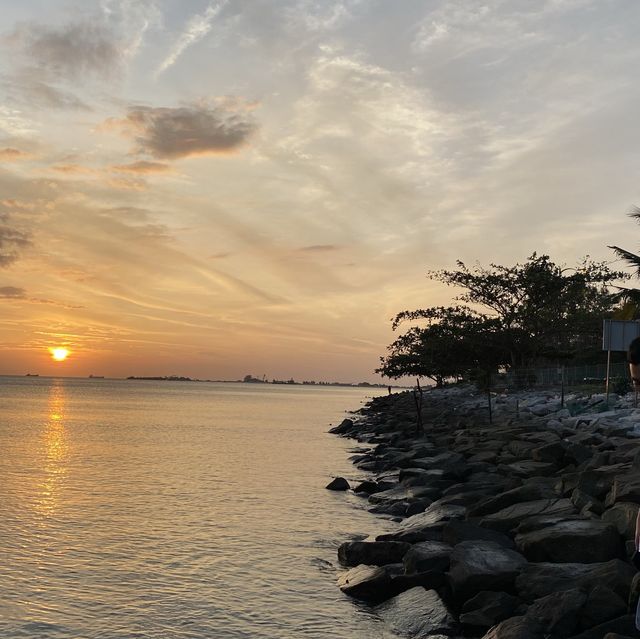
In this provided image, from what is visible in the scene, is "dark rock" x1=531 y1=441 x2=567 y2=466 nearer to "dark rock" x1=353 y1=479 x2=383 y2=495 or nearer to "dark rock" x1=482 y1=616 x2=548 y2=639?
"dark rock" x1=353 y1=479 x2=383 y2=495

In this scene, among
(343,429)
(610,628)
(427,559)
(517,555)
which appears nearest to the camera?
(610,628)

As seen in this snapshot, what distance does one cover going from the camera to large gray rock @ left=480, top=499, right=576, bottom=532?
11.7m

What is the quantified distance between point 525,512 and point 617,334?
49.4ft

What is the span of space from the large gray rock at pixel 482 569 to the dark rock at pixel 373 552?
Answer: 182 cm

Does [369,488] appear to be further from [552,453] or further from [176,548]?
[176,548]

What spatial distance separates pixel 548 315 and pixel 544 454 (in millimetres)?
40449

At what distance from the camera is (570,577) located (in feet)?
29.8

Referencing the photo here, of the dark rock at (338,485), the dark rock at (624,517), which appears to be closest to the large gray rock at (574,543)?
the dark rock at (624,517)

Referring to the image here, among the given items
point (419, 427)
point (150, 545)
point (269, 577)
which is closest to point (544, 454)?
point (269, 577)

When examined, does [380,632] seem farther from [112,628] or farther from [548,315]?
[548,315]

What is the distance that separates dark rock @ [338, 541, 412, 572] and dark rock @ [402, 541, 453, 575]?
84 centimetres

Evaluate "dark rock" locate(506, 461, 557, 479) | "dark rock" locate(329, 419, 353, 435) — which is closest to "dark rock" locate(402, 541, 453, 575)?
"dark rock" locate(506, 461, 557, 479)

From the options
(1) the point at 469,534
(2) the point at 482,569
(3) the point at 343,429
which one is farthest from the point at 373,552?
(3) the point at 343,429

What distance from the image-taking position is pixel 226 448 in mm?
38625
